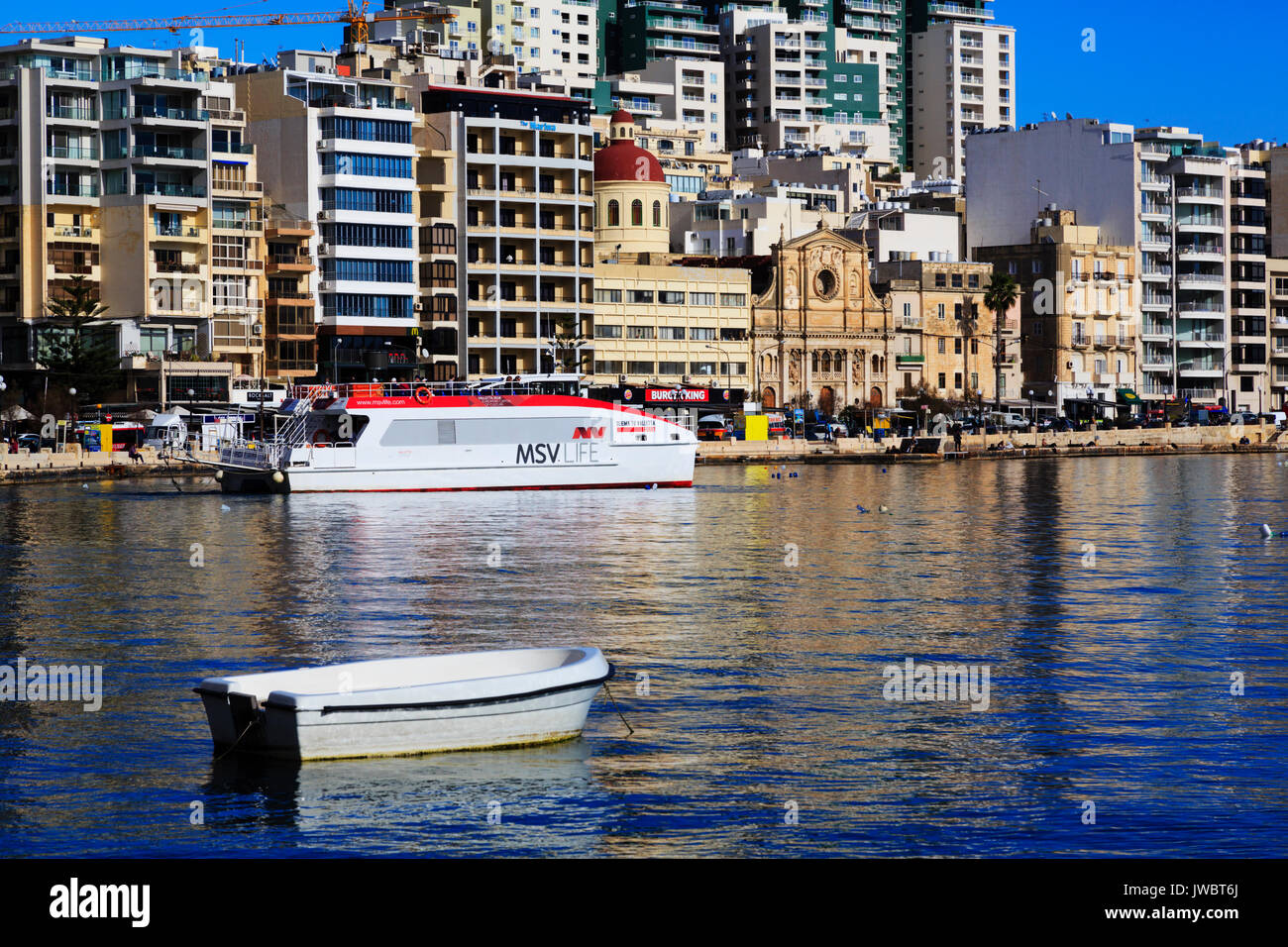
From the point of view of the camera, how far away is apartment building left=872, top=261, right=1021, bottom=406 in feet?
470

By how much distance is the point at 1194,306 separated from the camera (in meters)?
153

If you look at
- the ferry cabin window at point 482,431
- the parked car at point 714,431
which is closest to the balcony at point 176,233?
the parked car at point 714,431

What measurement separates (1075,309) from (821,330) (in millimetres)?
21941

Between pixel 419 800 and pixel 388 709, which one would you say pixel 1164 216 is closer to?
pixel 388 709

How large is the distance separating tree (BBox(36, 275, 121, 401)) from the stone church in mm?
48850

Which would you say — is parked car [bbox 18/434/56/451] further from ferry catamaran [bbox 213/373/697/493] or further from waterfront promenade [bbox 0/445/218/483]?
ferry catamaran [bbox 213/373/697/493]

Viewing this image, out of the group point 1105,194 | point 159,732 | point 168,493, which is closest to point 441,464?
point 168,493

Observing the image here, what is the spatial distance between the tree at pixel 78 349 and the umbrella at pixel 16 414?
2877 mm

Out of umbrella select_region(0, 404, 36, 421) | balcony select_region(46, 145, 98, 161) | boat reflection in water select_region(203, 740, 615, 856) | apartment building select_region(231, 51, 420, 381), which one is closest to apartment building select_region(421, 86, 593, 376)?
apartment building select_region(231, 51, 420, 381)

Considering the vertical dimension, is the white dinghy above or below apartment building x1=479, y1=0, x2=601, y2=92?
below

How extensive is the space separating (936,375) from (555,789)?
125799 millimetres

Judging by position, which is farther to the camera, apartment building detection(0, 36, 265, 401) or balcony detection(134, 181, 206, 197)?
balcony detection(134, 181, 206, 197)

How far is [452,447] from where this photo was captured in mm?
78125
